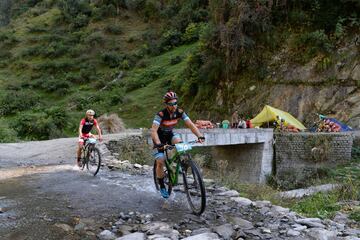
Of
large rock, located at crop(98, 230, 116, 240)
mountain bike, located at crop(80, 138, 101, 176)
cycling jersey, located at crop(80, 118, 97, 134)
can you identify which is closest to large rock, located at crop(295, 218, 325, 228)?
large rock, located at crop(98, 230, 116, 240)

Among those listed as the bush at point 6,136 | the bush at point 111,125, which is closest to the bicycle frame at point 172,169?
the bush at point 111,125

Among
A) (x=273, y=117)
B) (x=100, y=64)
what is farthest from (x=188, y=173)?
(x=100, y=64)

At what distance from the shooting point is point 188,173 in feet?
22.7

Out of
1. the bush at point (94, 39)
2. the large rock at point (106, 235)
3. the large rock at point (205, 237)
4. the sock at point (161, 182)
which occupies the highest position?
the bush at point (94, 39)

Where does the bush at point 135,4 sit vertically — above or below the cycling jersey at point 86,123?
above

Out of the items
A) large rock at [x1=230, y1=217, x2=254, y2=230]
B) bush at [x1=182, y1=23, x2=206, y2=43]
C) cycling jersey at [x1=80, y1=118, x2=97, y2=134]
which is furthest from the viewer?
bush at [x1=182, y1=23, x2=206, y2=43]

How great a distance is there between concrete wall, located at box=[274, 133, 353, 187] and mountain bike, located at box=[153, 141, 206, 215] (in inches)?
577

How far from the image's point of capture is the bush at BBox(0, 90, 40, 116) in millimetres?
39969

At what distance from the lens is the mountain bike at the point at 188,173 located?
246 inches

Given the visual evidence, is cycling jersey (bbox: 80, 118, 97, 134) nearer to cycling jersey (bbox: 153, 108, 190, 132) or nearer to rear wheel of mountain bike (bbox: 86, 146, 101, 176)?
rear wheel of mountain bike (bbox: 86, 146, 101, 176)

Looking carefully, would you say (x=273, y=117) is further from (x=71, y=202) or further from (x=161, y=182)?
(x=71, y=202)

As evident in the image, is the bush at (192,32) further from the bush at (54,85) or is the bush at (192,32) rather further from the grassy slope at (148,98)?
the bush at (54,85)

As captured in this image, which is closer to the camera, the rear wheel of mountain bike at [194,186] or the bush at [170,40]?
the rear wheel of mountain bike at [194,186]

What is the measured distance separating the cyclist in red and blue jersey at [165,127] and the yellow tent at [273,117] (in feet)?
59.3
